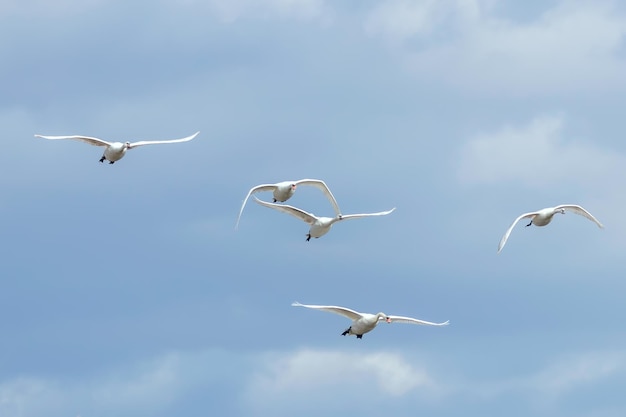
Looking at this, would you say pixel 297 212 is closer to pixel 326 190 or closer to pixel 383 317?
pixel 326 190

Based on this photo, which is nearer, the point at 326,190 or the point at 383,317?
the point at 383,317

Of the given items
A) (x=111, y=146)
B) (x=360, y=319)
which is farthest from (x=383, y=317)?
(x=111, y=146)

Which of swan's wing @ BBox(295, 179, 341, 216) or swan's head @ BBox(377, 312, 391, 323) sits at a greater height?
swan's wing @ BBox(295, 179, 341, 216)

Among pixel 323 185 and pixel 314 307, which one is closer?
pixel 314 307

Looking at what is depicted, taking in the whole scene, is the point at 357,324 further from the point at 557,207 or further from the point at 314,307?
the point at 557,207

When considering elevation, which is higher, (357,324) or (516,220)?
(516,220)

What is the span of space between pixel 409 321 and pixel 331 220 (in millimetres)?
12046

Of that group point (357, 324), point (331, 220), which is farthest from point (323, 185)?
point (357, 324)

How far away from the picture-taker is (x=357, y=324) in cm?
17762

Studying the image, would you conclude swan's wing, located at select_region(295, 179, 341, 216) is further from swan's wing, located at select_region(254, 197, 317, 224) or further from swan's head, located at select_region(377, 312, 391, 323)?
swan's head, located at select_region(377, 312, 391, 323)

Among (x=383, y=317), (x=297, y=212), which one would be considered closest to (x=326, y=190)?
(x=297, y=212)

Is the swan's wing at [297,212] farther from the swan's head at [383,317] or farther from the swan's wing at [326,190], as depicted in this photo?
the swan's head at [383,317]

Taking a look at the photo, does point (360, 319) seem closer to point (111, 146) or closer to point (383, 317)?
point (383, 317)

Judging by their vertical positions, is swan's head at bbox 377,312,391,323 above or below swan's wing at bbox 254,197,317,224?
below
